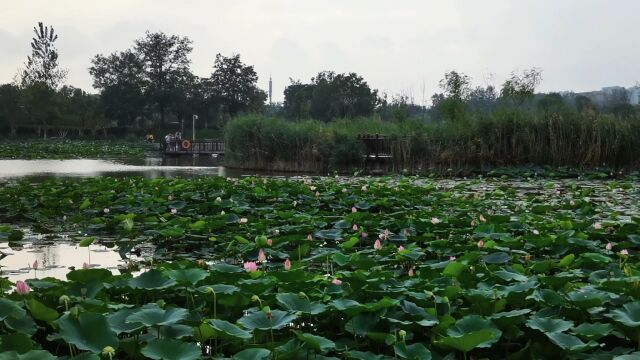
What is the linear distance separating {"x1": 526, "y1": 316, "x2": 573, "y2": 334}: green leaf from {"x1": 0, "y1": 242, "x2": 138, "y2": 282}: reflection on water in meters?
2.59

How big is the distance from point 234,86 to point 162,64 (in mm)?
6936

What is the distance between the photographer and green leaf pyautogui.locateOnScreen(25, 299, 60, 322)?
6.52 ft

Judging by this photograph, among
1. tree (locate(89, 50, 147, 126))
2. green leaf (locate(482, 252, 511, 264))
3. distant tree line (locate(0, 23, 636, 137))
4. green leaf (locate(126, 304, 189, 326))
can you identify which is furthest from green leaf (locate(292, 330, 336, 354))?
tree (locate(89, 50, 147, 126))

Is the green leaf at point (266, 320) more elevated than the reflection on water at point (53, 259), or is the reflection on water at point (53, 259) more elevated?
the green leaf at point (266, 320)

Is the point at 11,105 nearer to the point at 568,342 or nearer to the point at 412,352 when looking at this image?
the point at 412,352

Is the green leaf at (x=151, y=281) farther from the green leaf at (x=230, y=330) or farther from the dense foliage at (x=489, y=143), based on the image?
the dense foliage at (x=489, y=143)

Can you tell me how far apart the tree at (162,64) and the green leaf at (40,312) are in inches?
2099

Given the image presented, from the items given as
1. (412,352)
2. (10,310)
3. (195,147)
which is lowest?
(412,352)

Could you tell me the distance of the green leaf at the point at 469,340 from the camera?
181 centimetres

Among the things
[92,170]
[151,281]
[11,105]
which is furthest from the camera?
[11,105]

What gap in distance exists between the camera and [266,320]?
2057mm

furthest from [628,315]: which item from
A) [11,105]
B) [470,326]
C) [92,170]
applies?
[11,105]

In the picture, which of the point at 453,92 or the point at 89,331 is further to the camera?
the point at 453,92

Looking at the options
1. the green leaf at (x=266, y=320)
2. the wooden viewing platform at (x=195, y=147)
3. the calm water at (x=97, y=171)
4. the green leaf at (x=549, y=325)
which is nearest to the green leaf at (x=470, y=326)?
the green leaf at (x=549, y=325)
